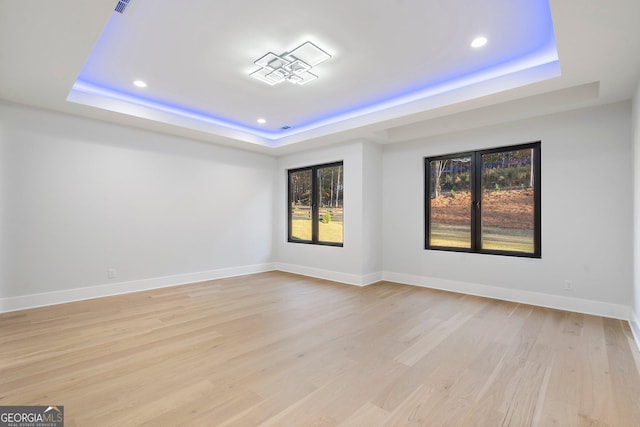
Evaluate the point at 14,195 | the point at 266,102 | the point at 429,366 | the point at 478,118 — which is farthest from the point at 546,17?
the point at 14,195

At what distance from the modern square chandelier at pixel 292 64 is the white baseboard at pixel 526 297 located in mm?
3686

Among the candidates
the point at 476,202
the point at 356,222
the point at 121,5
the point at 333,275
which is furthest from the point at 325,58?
the point at 333,275

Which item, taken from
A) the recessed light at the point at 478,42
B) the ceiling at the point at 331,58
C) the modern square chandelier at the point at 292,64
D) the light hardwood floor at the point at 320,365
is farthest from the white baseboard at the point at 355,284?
the modern square chandelier at the point at 292,64

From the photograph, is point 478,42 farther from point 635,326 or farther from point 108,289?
point 108,289

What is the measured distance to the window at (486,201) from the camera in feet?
14.0

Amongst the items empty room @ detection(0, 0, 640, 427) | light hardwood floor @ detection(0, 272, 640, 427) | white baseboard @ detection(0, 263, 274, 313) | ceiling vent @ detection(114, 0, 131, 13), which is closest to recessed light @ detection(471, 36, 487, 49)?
empty room @ detection(0, 0, 640, 427)

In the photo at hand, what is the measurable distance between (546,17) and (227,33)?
2757mm

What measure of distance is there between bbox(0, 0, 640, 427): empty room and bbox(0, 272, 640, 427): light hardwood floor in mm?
22

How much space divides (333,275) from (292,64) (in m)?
3.73

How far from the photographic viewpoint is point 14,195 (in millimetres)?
3832

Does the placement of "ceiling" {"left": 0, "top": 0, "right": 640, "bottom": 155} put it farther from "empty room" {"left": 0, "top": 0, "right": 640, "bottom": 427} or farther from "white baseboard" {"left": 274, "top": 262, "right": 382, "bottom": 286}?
"white baseboard" {"left": 274, "top": 262, "right": 382, "bottom": 286}

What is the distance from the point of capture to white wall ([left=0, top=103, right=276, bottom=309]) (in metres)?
3.88

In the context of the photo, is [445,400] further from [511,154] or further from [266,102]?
[266,102]

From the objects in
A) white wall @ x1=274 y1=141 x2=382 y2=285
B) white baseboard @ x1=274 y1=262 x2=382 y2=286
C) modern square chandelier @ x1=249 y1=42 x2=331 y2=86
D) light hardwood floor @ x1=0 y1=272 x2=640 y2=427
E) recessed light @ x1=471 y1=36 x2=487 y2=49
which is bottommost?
light hardwood floor @ x1=0 y1=272 x2=640 y2=427
